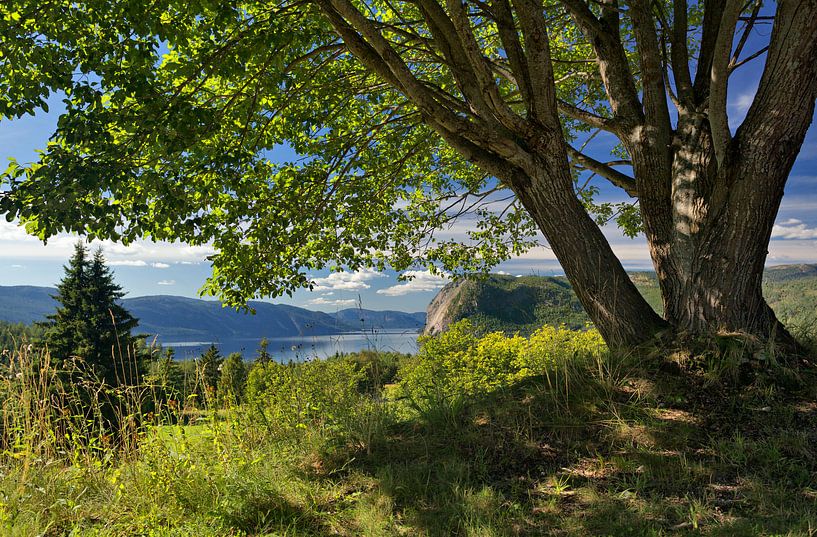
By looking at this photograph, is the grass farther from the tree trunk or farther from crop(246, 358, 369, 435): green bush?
the tree trunk

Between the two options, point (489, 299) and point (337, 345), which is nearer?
point (337, 345)

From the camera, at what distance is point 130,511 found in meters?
3.52

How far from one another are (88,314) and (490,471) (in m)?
27.7

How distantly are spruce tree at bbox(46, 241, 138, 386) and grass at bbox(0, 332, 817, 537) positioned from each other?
70.9 feet

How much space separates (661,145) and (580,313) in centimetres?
220

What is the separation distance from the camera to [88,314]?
25250 millimetres

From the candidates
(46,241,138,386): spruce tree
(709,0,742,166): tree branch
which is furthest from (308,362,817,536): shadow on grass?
(46,241,138,386): spruce tree

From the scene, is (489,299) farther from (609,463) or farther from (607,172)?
(609,463)

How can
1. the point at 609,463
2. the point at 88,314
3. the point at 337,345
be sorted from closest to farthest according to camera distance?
the point at 609,463
the point at 337,345
the point at 88,314

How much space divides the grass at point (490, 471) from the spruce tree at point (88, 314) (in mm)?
21622

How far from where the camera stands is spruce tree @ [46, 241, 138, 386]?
2358 centimetres

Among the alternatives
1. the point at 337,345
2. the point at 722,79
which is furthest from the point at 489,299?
the point at 722,79

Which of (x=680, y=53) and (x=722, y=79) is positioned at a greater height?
(x=680, y=53)

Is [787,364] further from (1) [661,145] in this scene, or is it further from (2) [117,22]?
(2) [117,22]
